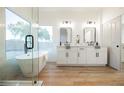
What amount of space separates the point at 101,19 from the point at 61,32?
204 centimetres

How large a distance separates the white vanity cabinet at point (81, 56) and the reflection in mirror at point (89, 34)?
98cm

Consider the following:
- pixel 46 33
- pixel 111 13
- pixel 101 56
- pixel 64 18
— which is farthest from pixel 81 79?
pixel 64 18

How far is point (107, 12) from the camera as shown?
636 cm

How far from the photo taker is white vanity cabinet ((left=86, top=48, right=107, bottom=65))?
623 centimetres

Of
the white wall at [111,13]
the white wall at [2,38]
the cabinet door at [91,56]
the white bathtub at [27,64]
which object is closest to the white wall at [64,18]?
the white wall at [111,13]

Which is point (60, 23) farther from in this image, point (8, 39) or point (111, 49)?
point (8, 39)

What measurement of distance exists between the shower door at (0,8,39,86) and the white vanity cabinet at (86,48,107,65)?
2638 mm

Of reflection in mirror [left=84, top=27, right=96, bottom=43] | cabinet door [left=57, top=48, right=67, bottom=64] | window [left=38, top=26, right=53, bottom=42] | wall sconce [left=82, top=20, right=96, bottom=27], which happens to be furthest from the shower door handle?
wall sconce [left=82, top=20, right=96, bottom=27]

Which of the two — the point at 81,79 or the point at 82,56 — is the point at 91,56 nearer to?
the point at 82,56

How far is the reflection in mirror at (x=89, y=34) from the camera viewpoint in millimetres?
7199

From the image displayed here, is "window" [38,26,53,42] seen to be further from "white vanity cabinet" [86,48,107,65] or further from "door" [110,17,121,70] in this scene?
"door" [110,17,121,70]

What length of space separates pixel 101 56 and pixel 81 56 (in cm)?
85
